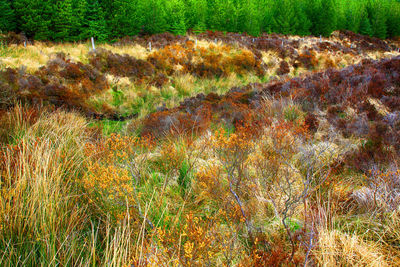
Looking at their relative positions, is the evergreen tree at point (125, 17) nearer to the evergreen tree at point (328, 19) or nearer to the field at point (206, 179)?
the field at point (206, 179)

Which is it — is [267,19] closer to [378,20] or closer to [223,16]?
[223,16]

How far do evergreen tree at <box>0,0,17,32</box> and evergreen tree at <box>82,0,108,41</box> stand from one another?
4049 mm

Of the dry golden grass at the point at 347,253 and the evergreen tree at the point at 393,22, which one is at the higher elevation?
the evergreen tree at the point at 393,22

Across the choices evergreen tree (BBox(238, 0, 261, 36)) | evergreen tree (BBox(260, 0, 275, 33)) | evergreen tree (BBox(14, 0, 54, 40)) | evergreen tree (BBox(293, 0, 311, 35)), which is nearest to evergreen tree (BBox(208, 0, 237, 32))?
evergreen tree (BBox(238, 0, 261, 36))

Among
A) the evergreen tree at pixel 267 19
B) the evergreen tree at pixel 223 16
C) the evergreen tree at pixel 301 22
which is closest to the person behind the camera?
the evergreen tree at pixel 223 16

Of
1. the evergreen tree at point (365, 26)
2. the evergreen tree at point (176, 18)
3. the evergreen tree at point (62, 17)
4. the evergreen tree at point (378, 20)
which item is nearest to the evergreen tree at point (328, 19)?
the evergreen tree at point (365, 26)

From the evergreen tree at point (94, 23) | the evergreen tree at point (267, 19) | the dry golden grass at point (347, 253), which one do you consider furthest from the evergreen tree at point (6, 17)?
the evergreen tree at point (267, 19)

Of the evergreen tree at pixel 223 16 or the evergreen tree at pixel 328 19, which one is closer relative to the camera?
the evergreen tree at pixel 223 16

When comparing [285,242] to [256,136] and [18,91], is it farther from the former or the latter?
[18,91]

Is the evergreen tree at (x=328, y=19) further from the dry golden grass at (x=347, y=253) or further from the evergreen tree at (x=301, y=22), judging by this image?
the dry golden grass at (x=347, y=253)

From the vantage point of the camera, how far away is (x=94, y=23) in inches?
678

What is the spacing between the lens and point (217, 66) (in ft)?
47.4

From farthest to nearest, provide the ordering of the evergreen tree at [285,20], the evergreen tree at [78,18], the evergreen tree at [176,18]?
the evergreen tree at [285,20] → the evergreen tree at [176,18] → the evergreen tree at [78,18]

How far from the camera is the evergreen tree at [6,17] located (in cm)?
1536
